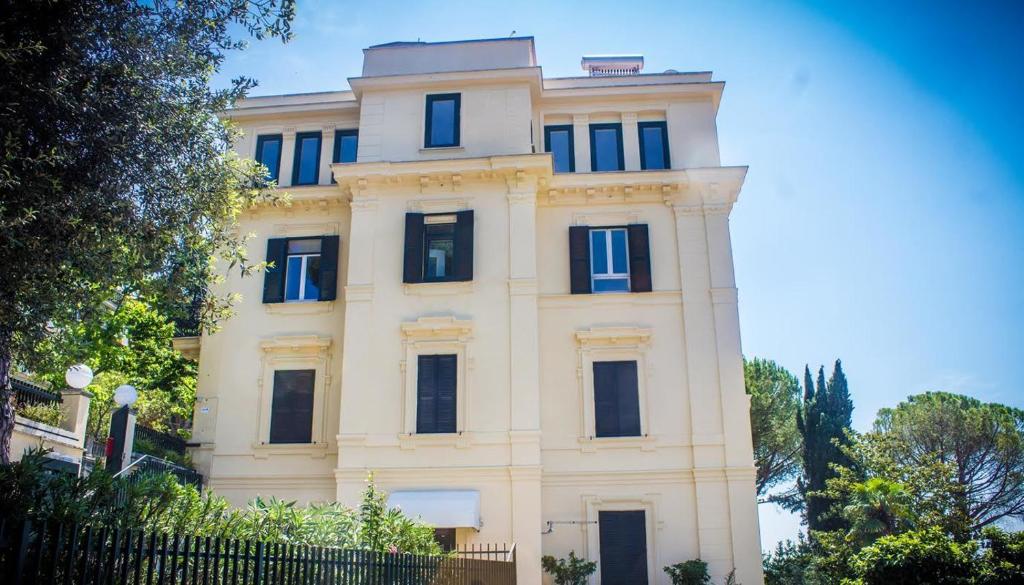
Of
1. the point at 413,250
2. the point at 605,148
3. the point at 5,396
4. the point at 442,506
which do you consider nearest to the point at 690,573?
the point at 442,506

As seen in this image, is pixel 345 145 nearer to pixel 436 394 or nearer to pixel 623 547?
pixel 436 394

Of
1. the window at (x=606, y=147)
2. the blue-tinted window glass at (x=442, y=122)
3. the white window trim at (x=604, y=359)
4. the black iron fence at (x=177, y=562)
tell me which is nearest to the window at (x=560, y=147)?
A: the window at (x=606, y=147)

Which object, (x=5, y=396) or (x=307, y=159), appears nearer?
(x=5, y=396)

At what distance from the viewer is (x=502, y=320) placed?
67.8 ft

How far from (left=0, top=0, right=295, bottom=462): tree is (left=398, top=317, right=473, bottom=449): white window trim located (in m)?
8.68

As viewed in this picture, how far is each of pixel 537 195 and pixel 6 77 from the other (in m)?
14.7

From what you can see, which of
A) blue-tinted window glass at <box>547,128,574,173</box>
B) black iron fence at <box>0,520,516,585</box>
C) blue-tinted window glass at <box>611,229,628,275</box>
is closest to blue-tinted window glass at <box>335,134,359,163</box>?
blue-tinted window glass at <box>547,128,574,173</box>

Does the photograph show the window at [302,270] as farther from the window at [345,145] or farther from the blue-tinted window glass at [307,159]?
the window at [345,145]

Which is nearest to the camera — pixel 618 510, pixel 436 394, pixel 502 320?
pixel 618 510

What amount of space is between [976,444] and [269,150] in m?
30.0

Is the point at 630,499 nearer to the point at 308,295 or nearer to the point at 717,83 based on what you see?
the point at 308,295

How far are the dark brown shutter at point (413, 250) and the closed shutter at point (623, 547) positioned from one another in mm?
7106

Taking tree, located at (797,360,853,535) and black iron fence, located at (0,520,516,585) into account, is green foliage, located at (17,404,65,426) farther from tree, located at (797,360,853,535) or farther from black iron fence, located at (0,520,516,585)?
tree, located at (797,360,853,535)

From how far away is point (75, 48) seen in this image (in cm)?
951
